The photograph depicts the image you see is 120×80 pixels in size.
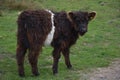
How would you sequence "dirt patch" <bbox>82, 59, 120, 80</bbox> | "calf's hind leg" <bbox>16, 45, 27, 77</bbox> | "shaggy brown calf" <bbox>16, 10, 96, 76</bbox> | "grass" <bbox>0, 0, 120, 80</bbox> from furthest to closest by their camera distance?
1. "grass" <bbox>0, 0, 120, 80</bbox>
2. "dirt patch" <bbox>82, 59, 120, 80</bbox>
3. "calf's hind leg" <bbox>16, 45, 27, 77</bbox>
4. "shaggy brown calf" <bbox>16, 10, 96, 76</bbox>

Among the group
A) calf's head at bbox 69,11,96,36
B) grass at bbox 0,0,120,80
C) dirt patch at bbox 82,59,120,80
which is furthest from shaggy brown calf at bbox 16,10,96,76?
dirt patch at bbox 82,59,120,80

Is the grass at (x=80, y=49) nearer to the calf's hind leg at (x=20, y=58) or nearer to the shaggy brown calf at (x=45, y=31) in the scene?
A: the calf's hind leg at (x=20, y=58)

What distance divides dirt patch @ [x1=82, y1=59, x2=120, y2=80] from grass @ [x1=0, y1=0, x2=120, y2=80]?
217 mm

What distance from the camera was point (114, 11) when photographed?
18109 millimetres

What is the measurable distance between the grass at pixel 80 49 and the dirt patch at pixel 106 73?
0.71 feet

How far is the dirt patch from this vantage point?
9.27 m

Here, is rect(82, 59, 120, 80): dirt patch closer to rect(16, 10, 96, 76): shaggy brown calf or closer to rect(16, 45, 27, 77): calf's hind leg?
rect(16, 10, 96, 76): shaggy brown calf

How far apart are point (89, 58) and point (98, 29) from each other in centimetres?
388

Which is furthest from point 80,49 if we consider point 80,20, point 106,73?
point 80,20

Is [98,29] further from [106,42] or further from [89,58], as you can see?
[89,58]

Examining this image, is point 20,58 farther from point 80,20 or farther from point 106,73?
point 106,73

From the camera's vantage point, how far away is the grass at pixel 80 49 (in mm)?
9523

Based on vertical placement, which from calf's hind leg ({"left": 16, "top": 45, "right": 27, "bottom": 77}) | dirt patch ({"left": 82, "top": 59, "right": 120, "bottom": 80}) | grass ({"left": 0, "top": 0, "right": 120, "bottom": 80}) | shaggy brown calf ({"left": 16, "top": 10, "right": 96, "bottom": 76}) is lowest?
grass ({"left": 0, "top": 0, "right": 120, "bottom": 80})

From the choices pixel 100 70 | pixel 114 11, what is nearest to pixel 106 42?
pixel 100 70
